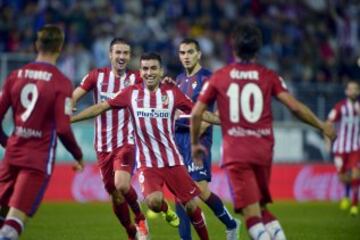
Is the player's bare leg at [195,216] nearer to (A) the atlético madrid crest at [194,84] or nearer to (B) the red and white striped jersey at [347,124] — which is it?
(A) the atlético madrid crest at [194,84]

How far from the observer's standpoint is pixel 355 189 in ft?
61.1

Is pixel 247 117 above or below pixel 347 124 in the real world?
above

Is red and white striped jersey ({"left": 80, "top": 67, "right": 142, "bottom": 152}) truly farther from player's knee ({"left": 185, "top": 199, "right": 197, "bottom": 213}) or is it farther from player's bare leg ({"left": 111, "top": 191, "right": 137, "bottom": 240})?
player's knee ({"left": 185, "top": 199, "right": 197, "bottom": 213})

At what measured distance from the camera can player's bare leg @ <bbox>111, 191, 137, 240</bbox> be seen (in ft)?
38.0

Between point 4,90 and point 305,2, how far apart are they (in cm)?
2009

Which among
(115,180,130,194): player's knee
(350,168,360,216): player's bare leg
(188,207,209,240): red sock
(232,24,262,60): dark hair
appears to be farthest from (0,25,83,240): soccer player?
(350,168,360,216): player's bare leg

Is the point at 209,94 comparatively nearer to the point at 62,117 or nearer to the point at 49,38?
the point at 62,117

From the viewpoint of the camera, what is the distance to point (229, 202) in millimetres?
20516

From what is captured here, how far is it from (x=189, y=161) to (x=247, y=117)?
305cm

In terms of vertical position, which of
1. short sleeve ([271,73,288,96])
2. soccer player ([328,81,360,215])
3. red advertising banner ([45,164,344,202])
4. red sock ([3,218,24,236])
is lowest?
red advertising banner ([45,164,344,202])

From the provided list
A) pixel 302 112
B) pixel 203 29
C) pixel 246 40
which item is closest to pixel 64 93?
pixel 246 40

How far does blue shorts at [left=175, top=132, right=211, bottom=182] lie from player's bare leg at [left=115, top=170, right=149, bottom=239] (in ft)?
2.41

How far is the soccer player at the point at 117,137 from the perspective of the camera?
459 inches

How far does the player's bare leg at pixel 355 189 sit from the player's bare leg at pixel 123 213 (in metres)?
7.11
